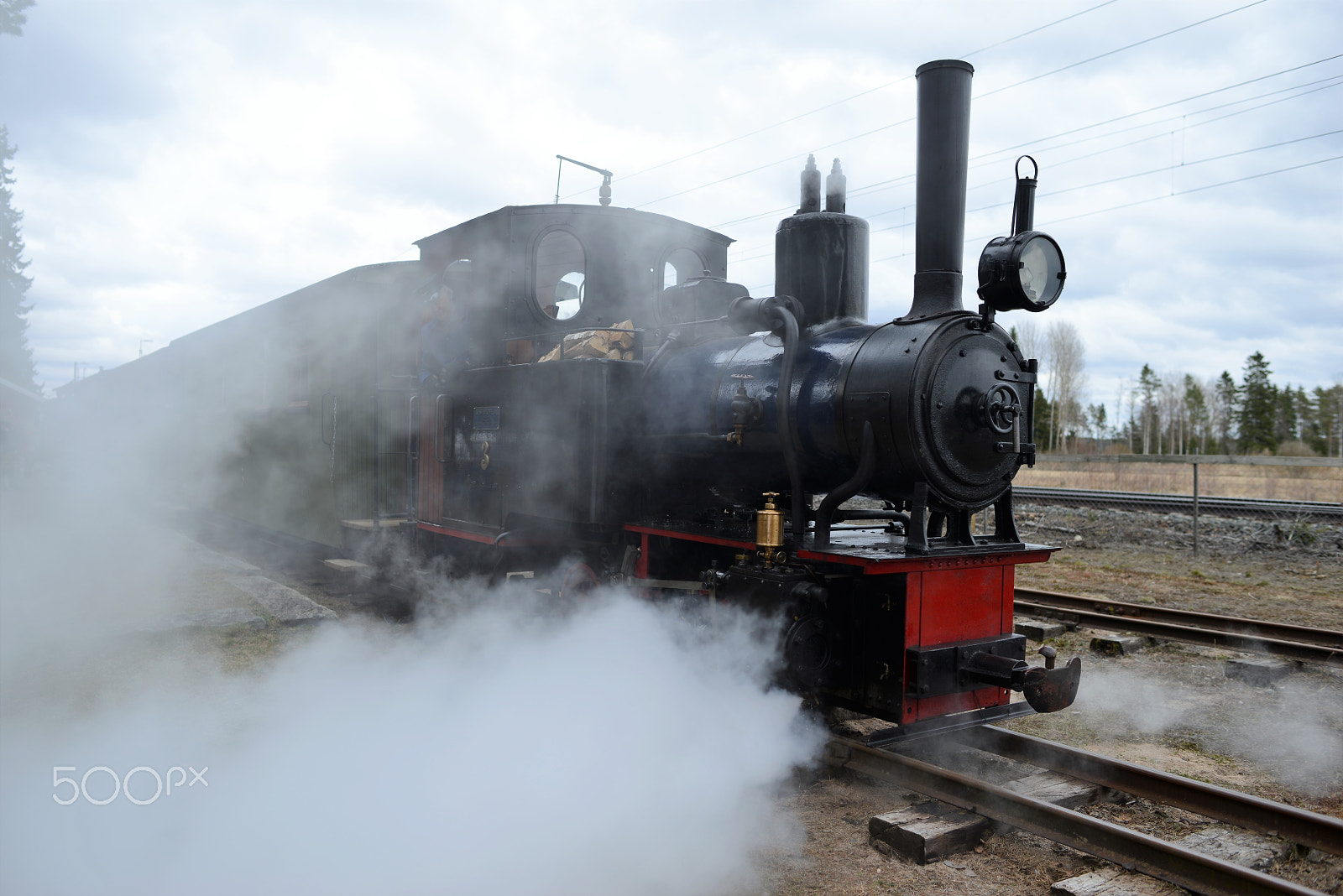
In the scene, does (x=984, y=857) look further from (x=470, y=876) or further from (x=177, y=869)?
(x=177, y=869)

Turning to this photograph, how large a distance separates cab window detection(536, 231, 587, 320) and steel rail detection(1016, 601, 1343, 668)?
4.55 m

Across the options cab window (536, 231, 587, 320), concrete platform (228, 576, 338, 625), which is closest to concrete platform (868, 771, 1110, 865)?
cab window (536, 231, 587, 320)

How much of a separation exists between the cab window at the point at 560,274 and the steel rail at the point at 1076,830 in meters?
3.08

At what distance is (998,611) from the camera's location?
371 centimetres

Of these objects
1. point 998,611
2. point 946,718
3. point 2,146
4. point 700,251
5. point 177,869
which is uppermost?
point 2,146

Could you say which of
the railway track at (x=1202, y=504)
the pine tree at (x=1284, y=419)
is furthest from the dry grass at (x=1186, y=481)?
the pine tree at (x=1284, y=419)

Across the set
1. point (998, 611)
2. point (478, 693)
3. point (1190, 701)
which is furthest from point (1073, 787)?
point (478, 693)

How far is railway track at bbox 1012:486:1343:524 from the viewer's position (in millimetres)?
10328

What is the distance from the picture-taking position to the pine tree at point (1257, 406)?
52.7m

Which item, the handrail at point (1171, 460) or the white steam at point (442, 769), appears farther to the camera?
the handrail at point (1171, 460)

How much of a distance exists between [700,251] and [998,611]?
3173 millimetres

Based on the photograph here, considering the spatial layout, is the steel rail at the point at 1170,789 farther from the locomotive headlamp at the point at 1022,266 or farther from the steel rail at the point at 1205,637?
the steel rail at the point at 1205,637

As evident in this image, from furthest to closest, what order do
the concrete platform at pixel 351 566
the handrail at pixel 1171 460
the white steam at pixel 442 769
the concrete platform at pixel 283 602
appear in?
1. the handrail at pixel 1171 460
2. the concrete platform at pixel 351 566
3. the concrete platform at pixel 283 602
4. the white steam at pixel 442 769

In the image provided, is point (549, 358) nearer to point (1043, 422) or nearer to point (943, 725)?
point (943, 725)
